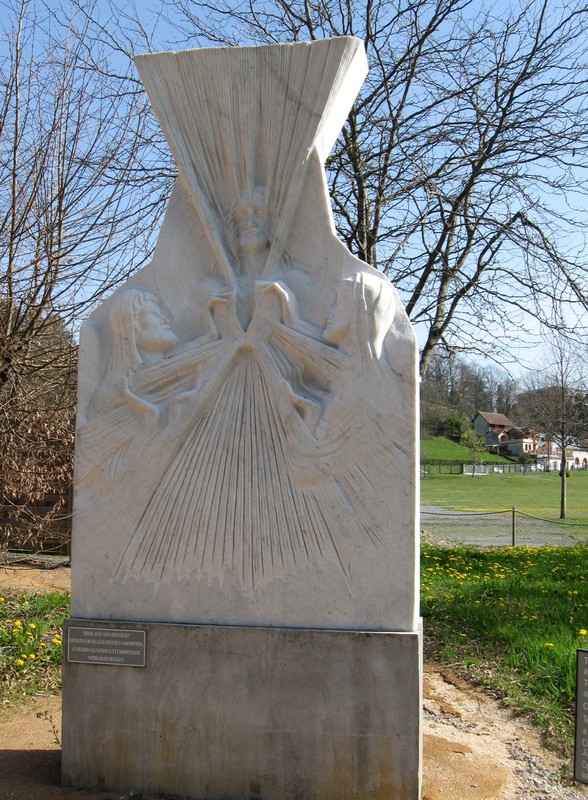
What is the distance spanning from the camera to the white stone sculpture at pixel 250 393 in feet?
11.6

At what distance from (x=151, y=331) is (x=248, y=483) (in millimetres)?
926

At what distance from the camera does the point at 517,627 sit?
6039mm

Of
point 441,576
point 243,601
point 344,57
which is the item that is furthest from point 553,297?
point 243,601

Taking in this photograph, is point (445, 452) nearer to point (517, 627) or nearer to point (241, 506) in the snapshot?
point (517, 627)

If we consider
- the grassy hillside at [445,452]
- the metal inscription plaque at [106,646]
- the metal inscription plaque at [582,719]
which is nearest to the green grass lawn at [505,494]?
the grassy hillside at [445,452]

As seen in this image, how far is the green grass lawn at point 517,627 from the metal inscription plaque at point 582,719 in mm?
1152

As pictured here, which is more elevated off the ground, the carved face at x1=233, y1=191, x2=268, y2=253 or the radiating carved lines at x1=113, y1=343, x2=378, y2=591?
the carved face at x1=233, y1=191, x2=268, y2=253

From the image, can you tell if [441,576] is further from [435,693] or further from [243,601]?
[243,601]

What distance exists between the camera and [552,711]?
461 cm

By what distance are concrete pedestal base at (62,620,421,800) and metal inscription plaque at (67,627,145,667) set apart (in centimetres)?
3

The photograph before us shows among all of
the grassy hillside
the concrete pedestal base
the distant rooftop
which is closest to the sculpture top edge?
the concrete pedestal base

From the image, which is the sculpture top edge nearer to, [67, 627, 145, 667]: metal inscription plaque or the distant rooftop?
[67, 627, 145, 667]: metal inscription plaque

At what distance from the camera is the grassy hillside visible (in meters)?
47.7

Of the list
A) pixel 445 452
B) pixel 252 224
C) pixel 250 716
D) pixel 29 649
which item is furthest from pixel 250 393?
pixel 445 452
